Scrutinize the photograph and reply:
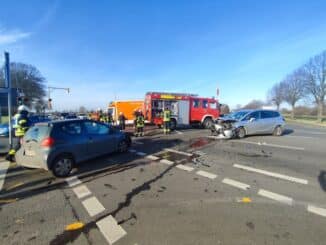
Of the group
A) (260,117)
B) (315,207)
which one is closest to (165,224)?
(315,207)

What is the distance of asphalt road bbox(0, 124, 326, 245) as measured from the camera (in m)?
3.40

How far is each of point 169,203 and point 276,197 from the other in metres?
2.26

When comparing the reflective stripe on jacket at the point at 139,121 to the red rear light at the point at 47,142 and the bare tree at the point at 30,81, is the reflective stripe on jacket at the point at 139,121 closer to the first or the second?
the red rear light at the point at 47,142

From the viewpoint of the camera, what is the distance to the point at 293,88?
58.1 metres

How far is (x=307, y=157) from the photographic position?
28.6ft

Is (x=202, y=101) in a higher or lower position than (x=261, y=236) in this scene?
higher

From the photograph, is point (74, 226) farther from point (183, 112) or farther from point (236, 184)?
point (183, 112)

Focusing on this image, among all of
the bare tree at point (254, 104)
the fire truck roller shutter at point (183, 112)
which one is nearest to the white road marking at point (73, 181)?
the fire truck roller shutter at point (183, 112)

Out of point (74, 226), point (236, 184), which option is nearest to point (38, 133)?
point (74, 226)

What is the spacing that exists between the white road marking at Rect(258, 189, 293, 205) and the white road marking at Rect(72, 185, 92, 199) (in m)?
3.82

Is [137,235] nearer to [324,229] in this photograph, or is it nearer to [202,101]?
[324,229]

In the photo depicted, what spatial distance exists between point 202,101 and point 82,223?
17444 mm

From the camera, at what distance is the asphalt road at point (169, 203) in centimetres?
340

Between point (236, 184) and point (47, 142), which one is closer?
point (236, 184)
